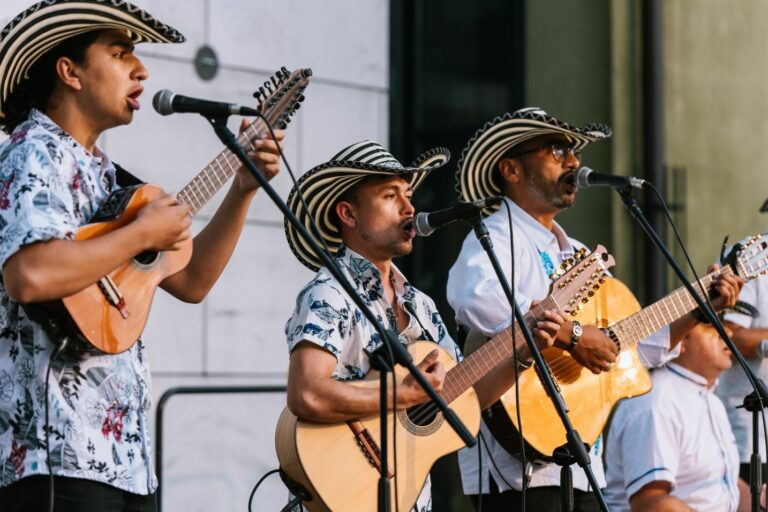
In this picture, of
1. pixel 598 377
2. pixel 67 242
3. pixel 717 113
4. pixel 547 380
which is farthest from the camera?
pixel 717 113

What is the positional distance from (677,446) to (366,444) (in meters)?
2.38

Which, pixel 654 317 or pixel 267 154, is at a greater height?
pixel 267 154

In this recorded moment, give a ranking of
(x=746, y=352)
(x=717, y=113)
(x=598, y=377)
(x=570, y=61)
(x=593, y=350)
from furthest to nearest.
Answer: (x=717, y=113) → (x=570, y=61) → (x=746, y=352) → (x=598, y=377) → (x=593, y=350)

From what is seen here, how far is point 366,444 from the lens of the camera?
4.30 meters

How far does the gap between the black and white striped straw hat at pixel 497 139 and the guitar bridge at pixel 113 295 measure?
226 centimetres

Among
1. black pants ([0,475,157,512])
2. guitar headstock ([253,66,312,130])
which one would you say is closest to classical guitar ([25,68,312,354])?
guitar headstock ([253,66,312,130])

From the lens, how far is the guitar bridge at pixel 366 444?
4.30 meters

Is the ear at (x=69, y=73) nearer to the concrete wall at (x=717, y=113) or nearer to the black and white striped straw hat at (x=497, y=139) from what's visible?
the black and white striped straw hat at (x=497, y=139)

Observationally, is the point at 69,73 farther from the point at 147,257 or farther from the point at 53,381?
the point at 53,381

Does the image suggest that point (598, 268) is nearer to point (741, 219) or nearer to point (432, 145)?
point (432, 145)

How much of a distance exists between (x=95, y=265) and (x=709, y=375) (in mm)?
3978

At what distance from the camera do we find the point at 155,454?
6.10m

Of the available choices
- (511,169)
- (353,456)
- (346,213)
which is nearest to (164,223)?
(353,456)

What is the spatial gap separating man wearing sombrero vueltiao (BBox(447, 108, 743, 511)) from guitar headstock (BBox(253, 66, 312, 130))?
1253mm
